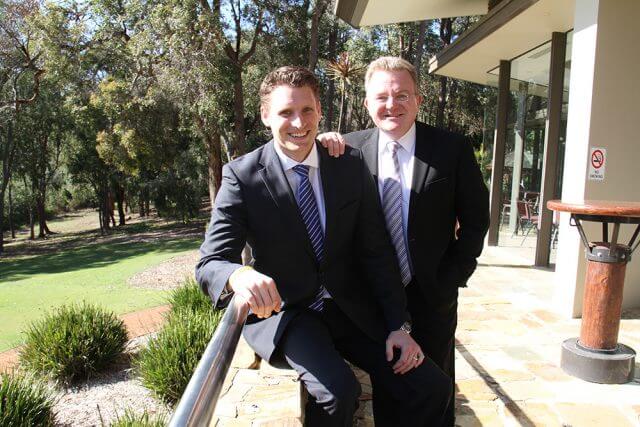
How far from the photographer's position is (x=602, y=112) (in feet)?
14.8

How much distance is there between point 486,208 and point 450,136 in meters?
0.37

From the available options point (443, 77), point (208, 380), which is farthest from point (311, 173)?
point (443, 77)

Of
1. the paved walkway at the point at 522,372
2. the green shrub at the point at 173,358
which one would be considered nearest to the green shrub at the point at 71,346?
the green shrub at the point at 173,358

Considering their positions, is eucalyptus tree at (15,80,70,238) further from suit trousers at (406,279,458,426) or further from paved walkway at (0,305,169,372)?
suit trousers at (406,279,458,426)

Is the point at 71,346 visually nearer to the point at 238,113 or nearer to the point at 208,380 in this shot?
the point at 208,380

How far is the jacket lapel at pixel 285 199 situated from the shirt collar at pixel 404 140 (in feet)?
2.08

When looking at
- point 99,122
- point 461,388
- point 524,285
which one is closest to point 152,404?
point 461,388

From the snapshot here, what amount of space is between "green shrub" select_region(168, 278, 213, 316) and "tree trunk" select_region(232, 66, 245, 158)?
9246 millimetres

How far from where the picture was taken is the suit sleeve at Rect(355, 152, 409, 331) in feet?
6.43

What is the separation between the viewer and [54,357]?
5375 mm

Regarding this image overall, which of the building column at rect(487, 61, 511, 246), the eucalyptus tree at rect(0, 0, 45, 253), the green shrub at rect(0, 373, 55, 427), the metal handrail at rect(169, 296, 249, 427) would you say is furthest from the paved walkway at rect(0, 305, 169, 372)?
the eucalyptus tree at rect(0, 0, 45, 253)

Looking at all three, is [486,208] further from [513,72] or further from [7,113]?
[7,113]

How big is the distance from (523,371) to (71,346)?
14.9 feet

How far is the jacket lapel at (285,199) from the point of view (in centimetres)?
185
